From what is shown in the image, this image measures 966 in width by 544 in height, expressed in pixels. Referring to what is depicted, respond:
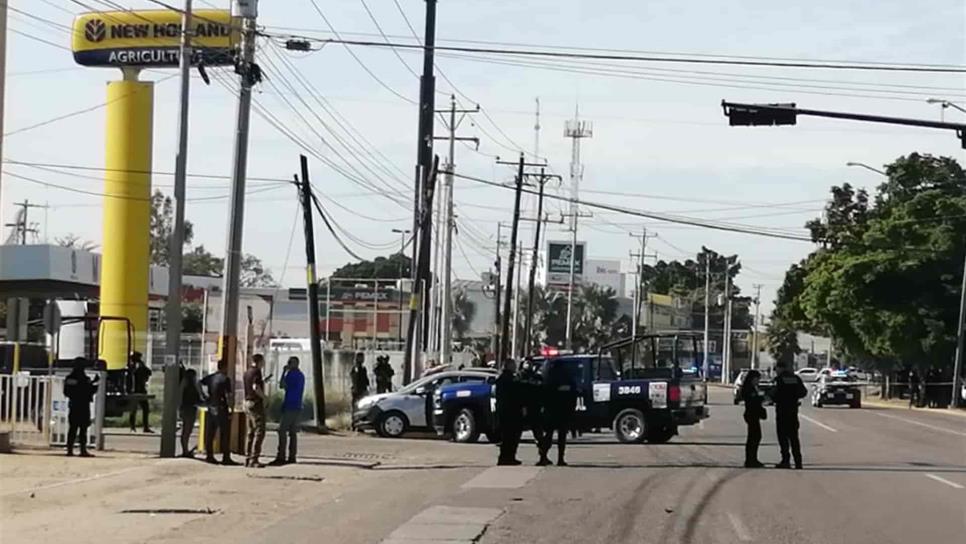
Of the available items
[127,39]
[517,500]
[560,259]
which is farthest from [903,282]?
[517,500]

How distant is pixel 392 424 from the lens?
109ft

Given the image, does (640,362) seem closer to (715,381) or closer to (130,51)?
(130,51)

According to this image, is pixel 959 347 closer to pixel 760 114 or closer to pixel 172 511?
pixel 760 114

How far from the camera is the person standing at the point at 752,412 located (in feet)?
76.5

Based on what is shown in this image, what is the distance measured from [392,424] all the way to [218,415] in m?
9.70

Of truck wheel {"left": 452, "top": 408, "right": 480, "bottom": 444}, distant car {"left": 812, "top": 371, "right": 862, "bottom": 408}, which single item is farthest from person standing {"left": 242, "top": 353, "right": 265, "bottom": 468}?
distant car {"left": 812, "top": 371, "right": 862, "bottom": 408}

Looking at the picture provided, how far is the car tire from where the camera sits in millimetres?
33031

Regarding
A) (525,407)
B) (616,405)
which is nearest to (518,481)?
(525,407)

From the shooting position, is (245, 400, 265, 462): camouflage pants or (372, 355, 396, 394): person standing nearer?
(245, 400, 265, 462): camouflage pants

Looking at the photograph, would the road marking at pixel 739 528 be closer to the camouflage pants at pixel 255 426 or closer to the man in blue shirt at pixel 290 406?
the man in blue shirt at pixel 290 406

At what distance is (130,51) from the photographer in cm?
5800

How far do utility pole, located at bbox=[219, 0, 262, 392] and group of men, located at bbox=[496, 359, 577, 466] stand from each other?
17.8 ft

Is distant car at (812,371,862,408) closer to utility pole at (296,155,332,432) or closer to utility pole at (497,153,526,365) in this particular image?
utility pole at (497,153,526,365)

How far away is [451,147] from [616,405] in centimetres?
3083
